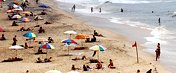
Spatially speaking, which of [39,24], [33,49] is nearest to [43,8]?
[39,24]

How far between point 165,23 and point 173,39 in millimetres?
10537

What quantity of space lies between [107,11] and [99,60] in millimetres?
35128

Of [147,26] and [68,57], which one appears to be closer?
[68,57]

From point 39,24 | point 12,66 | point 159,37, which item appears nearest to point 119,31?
point 159,37

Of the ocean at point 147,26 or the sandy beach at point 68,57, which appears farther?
the ocean at point 147,26

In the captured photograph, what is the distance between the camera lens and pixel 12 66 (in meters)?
22.9

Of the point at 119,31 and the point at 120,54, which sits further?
the point at 119,31

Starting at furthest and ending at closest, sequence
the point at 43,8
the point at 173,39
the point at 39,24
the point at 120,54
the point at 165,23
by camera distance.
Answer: the point at 43,8, the point at 165,23, the point at 39,24, the point at 173,39, the point at 120,54

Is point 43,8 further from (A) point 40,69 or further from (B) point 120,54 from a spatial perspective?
(A) point 40,69

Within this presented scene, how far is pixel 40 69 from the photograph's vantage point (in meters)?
22.1

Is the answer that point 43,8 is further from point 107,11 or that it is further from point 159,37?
point 159,37

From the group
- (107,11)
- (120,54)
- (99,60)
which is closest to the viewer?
(99,60)

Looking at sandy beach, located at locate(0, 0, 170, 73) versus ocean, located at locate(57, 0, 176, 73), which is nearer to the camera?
sandy beach, located at locate(0, 0, 170, 73)

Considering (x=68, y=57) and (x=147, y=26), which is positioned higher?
(x=147, y=26)
